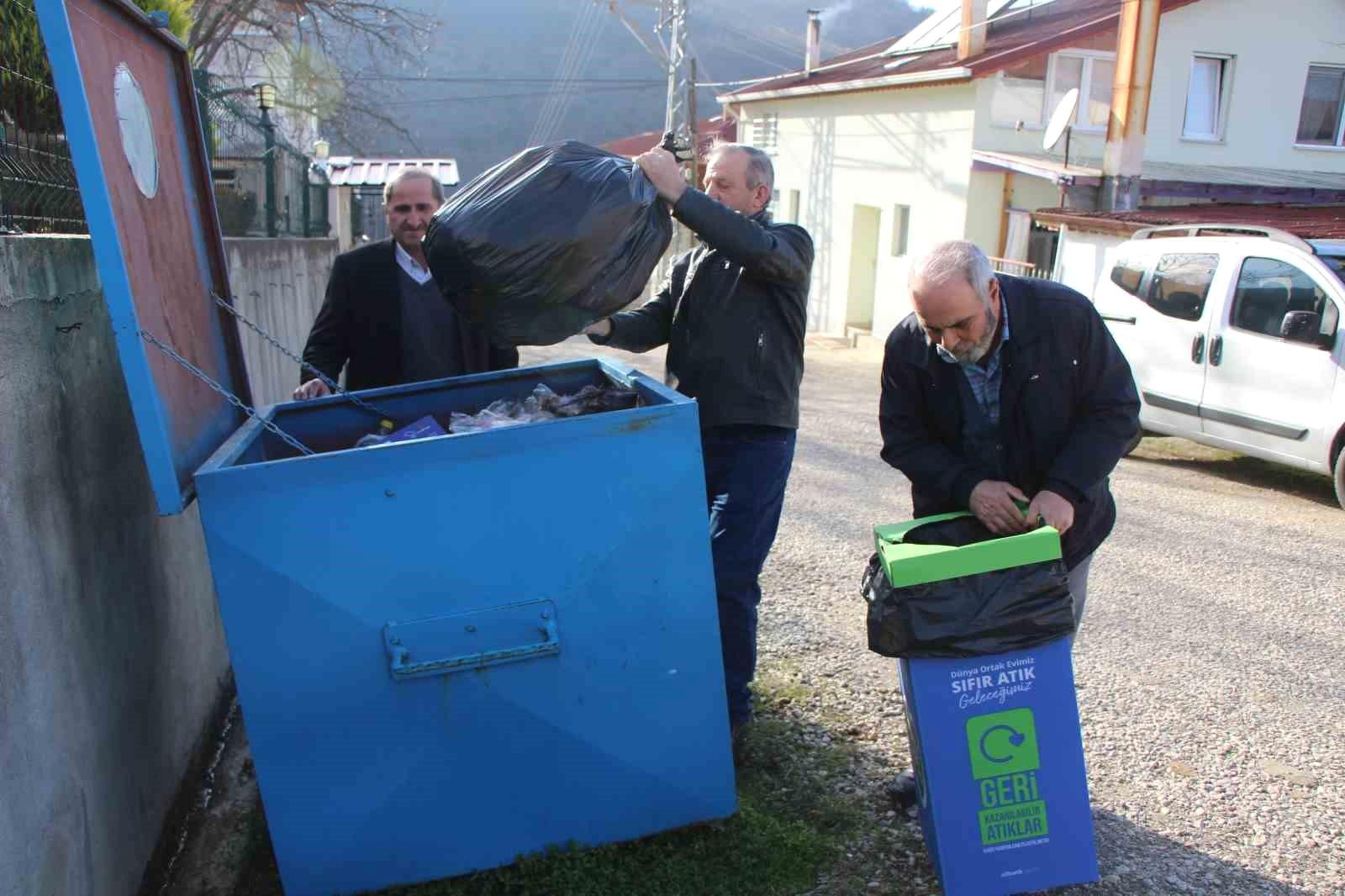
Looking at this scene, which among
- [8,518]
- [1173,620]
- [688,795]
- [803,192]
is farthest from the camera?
Result: [803,192]

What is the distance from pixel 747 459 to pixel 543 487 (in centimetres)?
86

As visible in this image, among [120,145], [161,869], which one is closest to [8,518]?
[120,145]

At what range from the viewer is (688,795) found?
98.5 inches

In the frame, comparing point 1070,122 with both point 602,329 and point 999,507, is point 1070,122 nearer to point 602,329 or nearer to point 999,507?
point 602,329

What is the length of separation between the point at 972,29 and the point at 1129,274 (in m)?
9.39

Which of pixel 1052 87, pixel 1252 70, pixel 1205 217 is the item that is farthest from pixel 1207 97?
pixel 1205 217

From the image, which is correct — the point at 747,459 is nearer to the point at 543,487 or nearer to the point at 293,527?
the point at 543,487

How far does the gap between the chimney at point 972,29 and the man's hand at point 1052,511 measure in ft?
49.1

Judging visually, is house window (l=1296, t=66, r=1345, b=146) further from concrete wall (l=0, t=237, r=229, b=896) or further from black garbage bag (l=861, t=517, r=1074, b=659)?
concrete wall (l=0, t=237, r=229, b=896)

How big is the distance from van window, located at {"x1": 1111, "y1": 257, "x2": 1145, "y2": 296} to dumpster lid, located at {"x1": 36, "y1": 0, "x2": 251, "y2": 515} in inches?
281

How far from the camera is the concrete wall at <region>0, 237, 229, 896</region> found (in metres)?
1.88

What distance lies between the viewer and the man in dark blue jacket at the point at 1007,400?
2.46 meters

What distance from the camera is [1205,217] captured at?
11.7 metres

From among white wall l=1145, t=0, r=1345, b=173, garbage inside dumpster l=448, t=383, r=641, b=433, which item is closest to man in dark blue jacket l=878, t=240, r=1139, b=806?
garbage inside dumpster l=448, t=383, r=641, b=433
